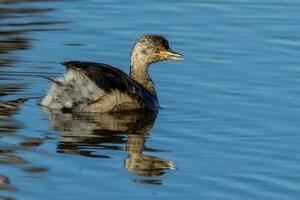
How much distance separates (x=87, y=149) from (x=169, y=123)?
148 cm

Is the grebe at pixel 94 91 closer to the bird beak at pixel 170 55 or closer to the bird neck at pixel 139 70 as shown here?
the bird neck at pixel 139 70

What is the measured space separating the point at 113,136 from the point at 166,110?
133cm

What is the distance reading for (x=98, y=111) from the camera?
12.5 m

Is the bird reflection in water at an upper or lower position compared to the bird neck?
lower

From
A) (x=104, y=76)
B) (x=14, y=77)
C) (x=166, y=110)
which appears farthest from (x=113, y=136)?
(x=14, y=77)

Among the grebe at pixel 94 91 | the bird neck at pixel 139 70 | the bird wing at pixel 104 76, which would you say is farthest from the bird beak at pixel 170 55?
the bird wing at pixel 104 76

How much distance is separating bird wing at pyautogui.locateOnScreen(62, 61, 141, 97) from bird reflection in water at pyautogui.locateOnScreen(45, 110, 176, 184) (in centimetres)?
28

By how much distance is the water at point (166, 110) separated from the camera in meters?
9.62

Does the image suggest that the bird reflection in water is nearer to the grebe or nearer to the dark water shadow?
the grebe

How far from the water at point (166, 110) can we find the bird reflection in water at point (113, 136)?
0.04 ft

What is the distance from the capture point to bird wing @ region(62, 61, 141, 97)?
40.4 ft

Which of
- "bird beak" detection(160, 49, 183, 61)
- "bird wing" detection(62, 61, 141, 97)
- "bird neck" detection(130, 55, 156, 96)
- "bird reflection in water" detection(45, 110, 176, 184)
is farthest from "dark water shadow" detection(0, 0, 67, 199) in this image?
"bird beak" detection(160, 49, 183, 61)

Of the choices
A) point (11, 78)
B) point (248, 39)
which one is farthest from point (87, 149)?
point (248, 39)

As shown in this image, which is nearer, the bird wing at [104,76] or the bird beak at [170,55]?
the bird wing at [104,76]
